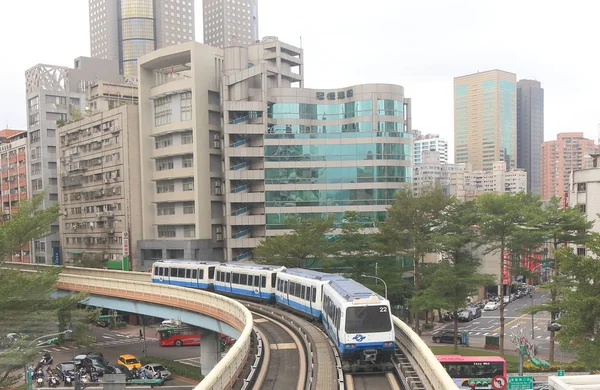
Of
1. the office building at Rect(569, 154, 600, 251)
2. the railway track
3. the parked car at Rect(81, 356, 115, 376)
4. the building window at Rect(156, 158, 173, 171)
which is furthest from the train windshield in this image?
the building window at Rect(156, 158, 173, 171)

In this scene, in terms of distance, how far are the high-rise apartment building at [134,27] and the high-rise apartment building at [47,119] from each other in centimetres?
8243

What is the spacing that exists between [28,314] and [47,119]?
73.2 m


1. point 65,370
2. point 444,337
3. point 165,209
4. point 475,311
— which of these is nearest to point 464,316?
point 475,311

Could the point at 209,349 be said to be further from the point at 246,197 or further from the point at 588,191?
the point at 588,191

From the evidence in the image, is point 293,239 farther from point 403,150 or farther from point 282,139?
point 403,150

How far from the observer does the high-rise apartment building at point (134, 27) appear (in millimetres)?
179750

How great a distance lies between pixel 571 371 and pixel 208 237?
142ft

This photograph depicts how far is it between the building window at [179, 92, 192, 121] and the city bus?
1807 inches

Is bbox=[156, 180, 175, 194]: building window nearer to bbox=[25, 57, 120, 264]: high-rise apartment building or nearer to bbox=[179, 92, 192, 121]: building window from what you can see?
bbox=[179, 92, 192, 121]: building window

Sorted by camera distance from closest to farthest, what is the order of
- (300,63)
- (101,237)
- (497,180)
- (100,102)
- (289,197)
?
(289,197) < (300,63) < (101,237) < (100,102) < (497,180)

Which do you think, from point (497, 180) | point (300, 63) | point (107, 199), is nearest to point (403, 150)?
point (300, 63)

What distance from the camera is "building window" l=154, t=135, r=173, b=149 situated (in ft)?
221

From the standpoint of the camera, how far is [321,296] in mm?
26641

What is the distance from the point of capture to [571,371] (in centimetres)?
3709
